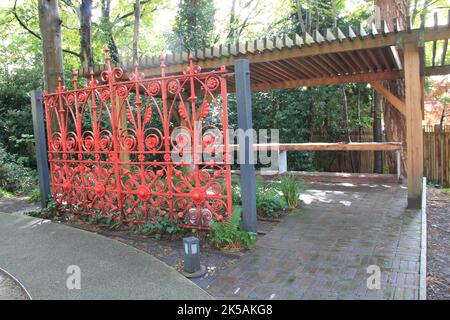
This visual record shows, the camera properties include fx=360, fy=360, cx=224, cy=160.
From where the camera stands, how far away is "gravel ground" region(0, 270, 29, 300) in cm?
318

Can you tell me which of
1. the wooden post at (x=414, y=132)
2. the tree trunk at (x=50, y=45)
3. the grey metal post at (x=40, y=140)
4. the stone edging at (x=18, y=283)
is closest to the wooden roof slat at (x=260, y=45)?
the wooden post at (x=414, y=132)

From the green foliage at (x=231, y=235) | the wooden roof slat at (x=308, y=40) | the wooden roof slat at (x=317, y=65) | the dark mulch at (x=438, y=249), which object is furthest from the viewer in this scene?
the wooden roof slat at (x=317, y=65)

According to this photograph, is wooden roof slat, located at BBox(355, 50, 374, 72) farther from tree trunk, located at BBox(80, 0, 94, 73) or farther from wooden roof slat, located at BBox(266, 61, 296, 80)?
tree trunk, located at BBox(80, 0, 94, 73)

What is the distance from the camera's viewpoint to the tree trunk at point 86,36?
31.7 feet

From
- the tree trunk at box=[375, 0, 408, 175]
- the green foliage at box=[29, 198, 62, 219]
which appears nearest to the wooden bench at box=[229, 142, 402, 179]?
the tree trunk at box=[375, 0, 408, 175]

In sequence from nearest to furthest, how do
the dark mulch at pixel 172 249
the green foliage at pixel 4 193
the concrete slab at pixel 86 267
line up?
the concrete slab at pixel 86 267 → the dark mulch at pixel 172 249 → the green foliage at pixel 4 193

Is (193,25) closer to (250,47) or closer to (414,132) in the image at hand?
(250,47)

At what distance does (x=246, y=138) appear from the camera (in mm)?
4570

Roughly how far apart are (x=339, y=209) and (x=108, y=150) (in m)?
3.97

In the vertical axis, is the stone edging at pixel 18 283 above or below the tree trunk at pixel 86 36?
below

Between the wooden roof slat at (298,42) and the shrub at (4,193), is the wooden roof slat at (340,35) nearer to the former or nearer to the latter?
the wooden roof slat at (298,42)

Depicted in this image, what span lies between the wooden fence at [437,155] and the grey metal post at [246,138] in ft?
30.2

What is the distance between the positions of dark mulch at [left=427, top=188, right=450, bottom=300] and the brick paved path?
27 centimetres
